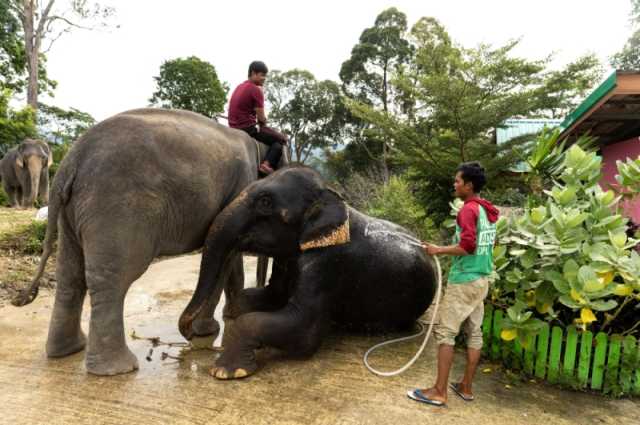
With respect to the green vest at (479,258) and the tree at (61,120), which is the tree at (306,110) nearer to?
the tree at (61,120)

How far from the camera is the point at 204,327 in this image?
3.89m

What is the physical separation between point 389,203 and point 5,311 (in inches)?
318

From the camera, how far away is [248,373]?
3070 millimetres

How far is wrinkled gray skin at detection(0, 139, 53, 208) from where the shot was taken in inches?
426

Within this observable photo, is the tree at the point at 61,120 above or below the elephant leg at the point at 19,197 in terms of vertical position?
above

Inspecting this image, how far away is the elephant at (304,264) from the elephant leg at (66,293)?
2.77 feet

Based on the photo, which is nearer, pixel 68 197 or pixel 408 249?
pixel 68 197

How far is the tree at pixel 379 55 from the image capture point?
2508 cm

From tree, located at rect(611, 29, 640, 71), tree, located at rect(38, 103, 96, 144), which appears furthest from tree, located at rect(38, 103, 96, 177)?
tree, located at rect(611, 29, 640, 71)

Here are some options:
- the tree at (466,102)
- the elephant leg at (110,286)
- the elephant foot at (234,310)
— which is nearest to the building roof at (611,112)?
the tree at (466,102)

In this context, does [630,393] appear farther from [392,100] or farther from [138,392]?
[392,100]

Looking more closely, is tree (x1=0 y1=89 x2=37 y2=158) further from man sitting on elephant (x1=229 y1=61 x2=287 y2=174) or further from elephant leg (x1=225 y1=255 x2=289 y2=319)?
elephant leg (x1=225 y1=255 x2=289 y2=319)

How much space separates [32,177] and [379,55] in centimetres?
2027

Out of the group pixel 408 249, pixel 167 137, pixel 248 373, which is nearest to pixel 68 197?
pixel 167 137
